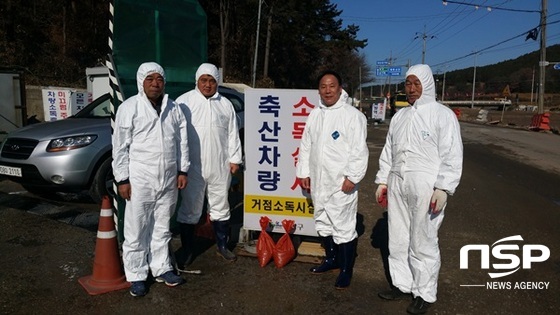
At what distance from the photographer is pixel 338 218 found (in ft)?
11.8

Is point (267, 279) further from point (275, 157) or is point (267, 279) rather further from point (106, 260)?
point (106, 260)

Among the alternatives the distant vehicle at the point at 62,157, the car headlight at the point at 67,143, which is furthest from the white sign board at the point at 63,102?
the car headlight at the point at 67,143

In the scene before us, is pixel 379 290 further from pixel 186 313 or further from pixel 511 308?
pixel 186 313

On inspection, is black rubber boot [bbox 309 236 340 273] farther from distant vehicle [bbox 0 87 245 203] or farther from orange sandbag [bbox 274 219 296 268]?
distant vehicle [bbox 0 87 245 203]

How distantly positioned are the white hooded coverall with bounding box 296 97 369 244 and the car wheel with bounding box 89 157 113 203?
342 cm

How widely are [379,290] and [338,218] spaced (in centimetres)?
73

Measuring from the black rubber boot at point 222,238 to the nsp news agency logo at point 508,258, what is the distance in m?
2.29

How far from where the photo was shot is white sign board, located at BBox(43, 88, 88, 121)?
35.4 ft

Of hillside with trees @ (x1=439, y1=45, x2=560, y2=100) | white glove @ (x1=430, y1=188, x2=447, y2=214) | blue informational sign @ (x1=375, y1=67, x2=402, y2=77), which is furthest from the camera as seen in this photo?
hillside with trees @ (x1=439, y1=45, x2=560, y2=100)

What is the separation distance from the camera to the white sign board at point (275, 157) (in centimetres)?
423

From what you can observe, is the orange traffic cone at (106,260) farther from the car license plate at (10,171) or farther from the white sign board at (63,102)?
the white sign board at (63,102)

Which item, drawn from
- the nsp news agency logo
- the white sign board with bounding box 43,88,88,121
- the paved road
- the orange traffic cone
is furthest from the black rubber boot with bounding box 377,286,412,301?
the white sign board with bounding box 43,88,88,121

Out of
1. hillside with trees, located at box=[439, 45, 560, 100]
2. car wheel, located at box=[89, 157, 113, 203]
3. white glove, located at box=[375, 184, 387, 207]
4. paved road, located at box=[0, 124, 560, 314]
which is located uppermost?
hillside with trees, located at box=[439, 45, 560, 100]

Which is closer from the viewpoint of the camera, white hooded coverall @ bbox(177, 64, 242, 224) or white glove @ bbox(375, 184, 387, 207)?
white glove @ bbox(375, 184, 387, 207)
